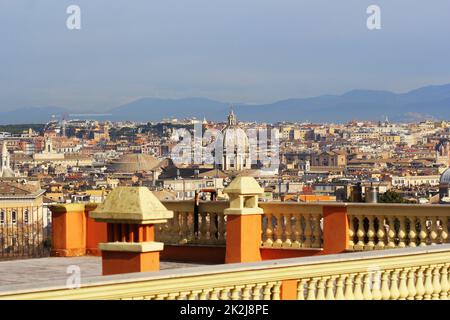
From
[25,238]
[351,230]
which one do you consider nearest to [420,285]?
[351,230]

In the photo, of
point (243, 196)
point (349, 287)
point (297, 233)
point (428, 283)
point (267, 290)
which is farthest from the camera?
point (297, 233)

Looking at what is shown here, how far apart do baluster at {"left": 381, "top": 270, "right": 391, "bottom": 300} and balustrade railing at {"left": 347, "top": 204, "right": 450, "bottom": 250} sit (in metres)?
3.32

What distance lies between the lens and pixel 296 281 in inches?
368

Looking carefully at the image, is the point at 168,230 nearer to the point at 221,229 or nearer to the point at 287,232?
the point at 221,229

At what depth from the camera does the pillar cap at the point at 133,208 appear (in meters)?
10.0

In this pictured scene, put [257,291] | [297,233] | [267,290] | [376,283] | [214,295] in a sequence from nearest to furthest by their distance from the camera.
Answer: [214,295]
[257,291]
[267,290]
[376,283]
[297,233]

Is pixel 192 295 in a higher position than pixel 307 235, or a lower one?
lower

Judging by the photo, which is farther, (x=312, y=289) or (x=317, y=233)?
(x=317, y=233)

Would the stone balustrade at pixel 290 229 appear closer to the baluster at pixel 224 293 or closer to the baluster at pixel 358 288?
the baluster at pixel 358 288

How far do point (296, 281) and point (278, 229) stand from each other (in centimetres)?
570

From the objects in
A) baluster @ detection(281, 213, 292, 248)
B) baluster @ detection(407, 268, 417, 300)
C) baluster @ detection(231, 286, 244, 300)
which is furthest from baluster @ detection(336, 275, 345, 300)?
baluster @ detection(281, 213, 292, 248)

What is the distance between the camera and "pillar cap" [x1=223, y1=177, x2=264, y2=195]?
14531 millimetres

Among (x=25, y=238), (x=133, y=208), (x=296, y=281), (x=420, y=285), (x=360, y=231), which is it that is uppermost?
(x=133, y=208)

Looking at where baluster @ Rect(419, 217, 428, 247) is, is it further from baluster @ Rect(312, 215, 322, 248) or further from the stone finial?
the stone finial
